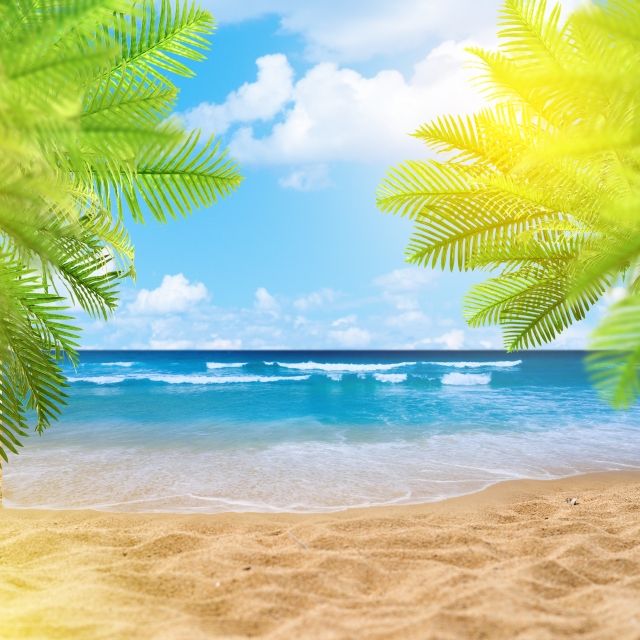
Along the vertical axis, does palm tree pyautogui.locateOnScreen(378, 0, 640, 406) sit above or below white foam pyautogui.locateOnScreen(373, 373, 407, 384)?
above

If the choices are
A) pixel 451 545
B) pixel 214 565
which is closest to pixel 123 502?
pixel 214 565

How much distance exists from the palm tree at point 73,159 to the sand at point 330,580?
96cm

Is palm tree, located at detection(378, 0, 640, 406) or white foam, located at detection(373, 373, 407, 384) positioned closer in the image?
palm tree, located at detection(378, 0, 640, 406)

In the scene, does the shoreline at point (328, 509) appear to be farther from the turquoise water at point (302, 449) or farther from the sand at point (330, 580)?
the sand at point (330, 580)

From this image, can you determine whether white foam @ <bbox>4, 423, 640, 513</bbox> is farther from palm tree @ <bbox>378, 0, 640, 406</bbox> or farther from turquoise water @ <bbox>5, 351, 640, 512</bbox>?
palm tree @ <bbox>378, 0, 640, 406</bbox>

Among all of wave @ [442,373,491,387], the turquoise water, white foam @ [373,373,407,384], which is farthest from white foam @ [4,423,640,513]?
white foam @ [373,373,407,384]

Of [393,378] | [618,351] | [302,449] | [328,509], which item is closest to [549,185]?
[618,351]

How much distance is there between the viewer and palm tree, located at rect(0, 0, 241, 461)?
2.01m

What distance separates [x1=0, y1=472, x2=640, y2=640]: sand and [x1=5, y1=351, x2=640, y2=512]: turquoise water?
2154 mm

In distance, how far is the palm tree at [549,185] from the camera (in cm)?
230

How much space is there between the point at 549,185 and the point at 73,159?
294cm

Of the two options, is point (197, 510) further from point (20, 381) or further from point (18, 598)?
point (18, 598)

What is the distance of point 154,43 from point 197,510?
4344 millimetres

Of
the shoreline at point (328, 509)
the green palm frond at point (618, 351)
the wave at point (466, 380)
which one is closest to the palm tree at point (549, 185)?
the green palm frond at point (618, 351)
